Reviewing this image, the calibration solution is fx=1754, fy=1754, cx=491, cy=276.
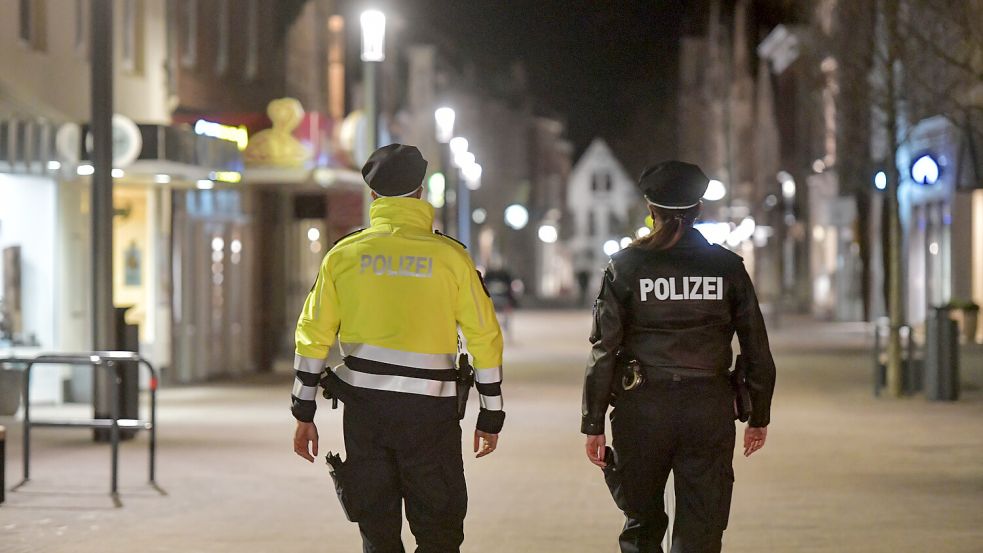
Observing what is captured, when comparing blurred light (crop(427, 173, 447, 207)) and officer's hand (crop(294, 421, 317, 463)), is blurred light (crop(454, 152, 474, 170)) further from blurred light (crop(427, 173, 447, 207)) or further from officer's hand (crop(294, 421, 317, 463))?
officer's hand (crop(294, 421, 317, 463))

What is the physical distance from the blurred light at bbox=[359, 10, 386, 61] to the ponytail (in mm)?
14733

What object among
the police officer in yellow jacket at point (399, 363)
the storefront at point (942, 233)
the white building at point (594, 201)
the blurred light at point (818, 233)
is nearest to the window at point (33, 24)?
the police officer in yellow jacket at point (399, 363)

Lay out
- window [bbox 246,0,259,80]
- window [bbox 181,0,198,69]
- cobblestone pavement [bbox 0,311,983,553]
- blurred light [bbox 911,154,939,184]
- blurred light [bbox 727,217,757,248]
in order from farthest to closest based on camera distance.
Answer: blurred light [bbox 727,217,757,248] < window [bbox 246,0,259,80] < window [bbox 181,0,198,69] < blurred light [bbox 911,154,939,184] < cobblestone pavement [bbox 0,311,983,553]

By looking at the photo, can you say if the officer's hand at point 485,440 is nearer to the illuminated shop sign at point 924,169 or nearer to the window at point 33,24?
the window at point 33,24

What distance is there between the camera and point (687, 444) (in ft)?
22.2

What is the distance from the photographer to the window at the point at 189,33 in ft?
81.3

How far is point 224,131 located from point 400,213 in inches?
609

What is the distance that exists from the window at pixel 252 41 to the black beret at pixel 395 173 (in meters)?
21.4

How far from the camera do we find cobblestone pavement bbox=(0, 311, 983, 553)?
32.8 ft

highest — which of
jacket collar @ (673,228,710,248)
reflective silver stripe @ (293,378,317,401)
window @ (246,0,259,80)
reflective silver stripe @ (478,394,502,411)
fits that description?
window @ (246,0,259,80)

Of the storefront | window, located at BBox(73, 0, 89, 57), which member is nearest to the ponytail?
window, located at BBox(73, 0, 89, 57)

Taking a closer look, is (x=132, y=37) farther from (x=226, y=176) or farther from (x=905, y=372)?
(x=905, y=372)

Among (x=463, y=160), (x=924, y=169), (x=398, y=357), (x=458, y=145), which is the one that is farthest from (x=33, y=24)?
(x=463, y=160)

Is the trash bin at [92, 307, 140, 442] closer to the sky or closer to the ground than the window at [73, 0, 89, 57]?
closer to the ground
